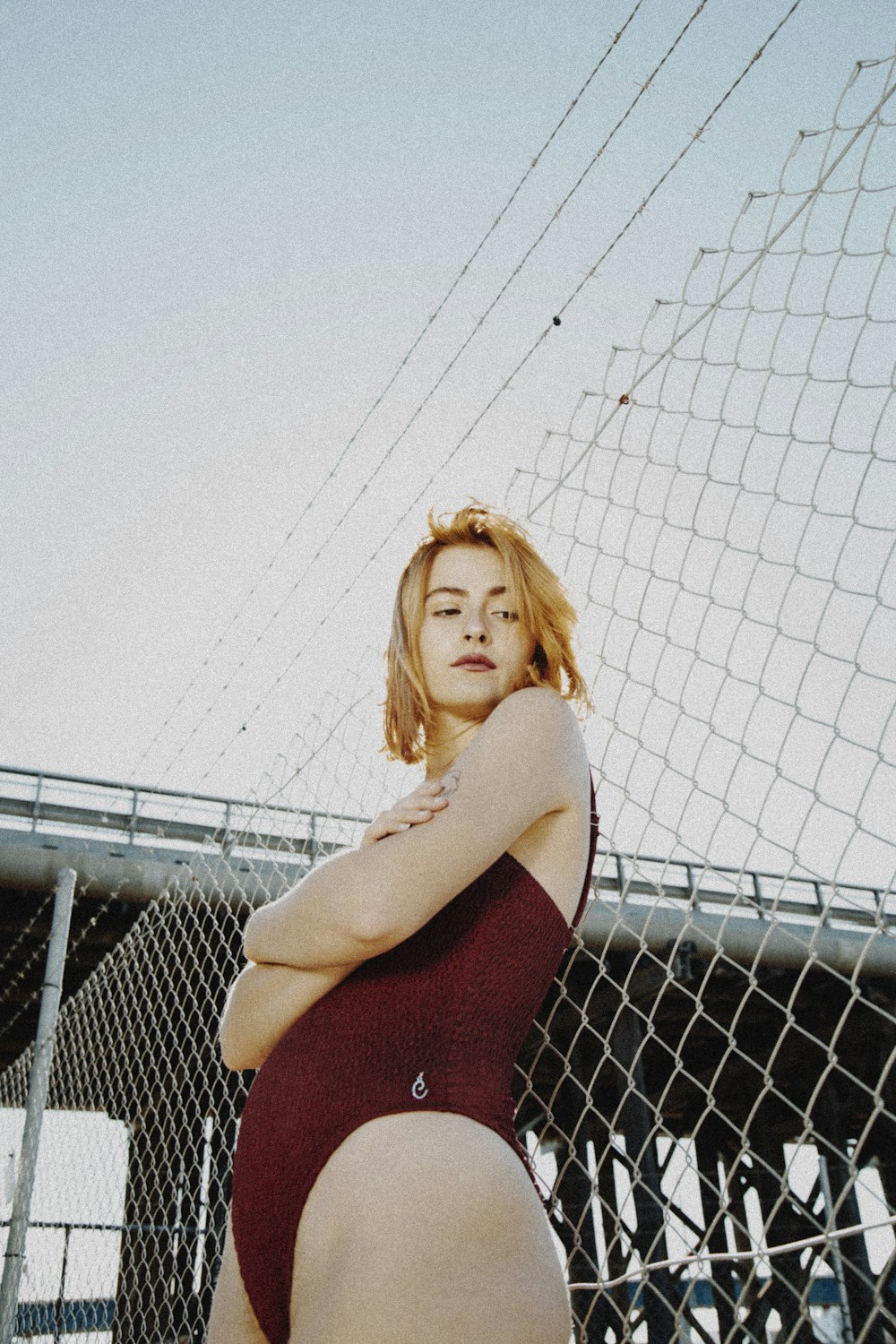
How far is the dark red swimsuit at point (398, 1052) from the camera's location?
1120mm

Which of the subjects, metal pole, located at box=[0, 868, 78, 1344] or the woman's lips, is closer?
the woman's lips

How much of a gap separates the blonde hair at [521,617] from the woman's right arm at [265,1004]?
45cm

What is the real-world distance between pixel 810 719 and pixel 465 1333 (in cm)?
92

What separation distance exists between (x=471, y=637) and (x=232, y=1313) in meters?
0.92

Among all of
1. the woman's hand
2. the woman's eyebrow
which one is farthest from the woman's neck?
the woman's hand

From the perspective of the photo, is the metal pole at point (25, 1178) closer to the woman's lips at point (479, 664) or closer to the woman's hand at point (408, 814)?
the woman's lips at point (479, 664)

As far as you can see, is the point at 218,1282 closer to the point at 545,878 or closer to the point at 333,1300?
the point at 333,1300

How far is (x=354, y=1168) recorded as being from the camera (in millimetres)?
1057

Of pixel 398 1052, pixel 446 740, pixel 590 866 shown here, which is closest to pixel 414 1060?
pixel 398 1052

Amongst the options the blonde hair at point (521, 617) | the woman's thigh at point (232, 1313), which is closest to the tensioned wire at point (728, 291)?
the blonde hair at point (521, 617)

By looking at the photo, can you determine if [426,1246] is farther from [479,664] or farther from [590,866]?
[479,664]

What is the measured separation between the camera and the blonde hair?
1.58m

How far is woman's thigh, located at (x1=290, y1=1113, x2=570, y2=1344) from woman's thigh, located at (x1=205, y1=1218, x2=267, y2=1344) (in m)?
0.18

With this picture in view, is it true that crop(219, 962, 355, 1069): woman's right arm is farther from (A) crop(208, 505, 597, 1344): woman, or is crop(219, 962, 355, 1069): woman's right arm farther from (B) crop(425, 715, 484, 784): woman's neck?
(B) crop(425, 715, 484, 784): woman's neck
